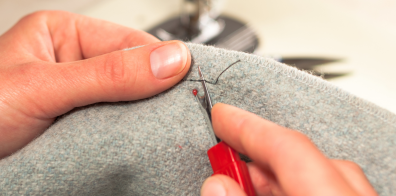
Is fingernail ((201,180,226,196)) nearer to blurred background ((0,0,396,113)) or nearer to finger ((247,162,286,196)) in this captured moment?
finger ((247,162,286,196))

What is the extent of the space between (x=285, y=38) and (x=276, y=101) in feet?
2.16

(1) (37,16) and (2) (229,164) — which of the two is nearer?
(2) (229,164)

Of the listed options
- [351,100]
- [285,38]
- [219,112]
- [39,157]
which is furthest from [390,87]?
[39,157]

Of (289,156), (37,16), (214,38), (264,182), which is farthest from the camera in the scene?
(214,38)

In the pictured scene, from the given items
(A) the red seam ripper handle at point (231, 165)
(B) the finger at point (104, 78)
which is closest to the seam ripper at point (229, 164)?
(A) the red seam ripper handle at point (231, 165)

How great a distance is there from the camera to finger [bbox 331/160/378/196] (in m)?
0.27

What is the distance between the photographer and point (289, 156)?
0.23 m

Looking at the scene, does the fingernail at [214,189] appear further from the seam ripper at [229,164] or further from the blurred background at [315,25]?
the blurred background at [315,25]

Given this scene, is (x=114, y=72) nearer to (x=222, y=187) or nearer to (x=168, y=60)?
(x=168, y=60)

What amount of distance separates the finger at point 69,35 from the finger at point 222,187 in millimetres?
384

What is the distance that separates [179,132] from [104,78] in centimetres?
15

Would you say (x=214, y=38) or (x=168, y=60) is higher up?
(x=168, y=60)

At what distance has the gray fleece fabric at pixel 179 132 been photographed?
327 mm

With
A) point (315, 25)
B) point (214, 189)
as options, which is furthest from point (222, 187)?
point (315, 25)
